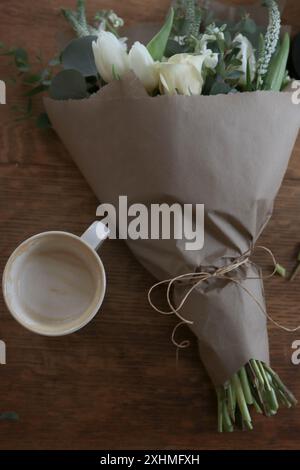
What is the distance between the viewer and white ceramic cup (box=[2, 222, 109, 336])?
606 mm

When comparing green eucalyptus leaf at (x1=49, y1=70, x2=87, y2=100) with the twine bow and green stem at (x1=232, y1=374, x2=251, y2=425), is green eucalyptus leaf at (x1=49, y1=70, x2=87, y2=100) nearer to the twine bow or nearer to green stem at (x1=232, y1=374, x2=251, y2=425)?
the twine bow

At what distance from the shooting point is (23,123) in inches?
27.3

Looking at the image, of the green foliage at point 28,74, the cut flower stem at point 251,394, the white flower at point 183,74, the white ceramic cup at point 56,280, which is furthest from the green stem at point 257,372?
the green foliage at point 28,74

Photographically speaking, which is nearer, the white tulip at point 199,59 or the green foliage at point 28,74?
the white tulip at point 199,59

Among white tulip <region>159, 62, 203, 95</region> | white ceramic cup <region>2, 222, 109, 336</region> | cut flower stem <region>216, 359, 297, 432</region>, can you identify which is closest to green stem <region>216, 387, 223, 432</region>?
cut flower stem <region>216, 359, 297, 432</region>

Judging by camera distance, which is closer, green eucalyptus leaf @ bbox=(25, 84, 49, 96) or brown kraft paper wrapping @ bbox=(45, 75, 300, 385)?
brown kraft paper wrapping @ bbox=(45, 75, 300, 385)

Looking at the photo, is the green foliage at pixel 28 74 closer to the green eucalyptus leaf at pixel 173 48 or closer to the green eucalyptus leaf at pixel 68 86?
the green eucalyptus leaf at pixel 68 86

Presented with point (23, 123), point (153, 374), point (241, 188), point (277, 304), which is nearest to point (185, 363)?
point (153, 374)

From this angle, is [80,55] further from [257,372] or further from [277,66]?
[257,372]

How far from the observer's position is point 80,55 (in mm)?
634

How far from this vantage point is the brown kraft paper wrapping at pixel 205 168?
582 mm

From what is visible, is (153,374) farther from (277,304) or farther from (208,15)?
(208,15)

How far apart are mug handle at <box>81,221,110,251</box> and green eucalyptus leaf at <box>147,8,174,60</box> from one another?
0.21 metres

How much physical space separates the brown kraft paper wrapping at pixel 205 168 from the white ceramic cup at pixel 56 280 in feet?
0.23
